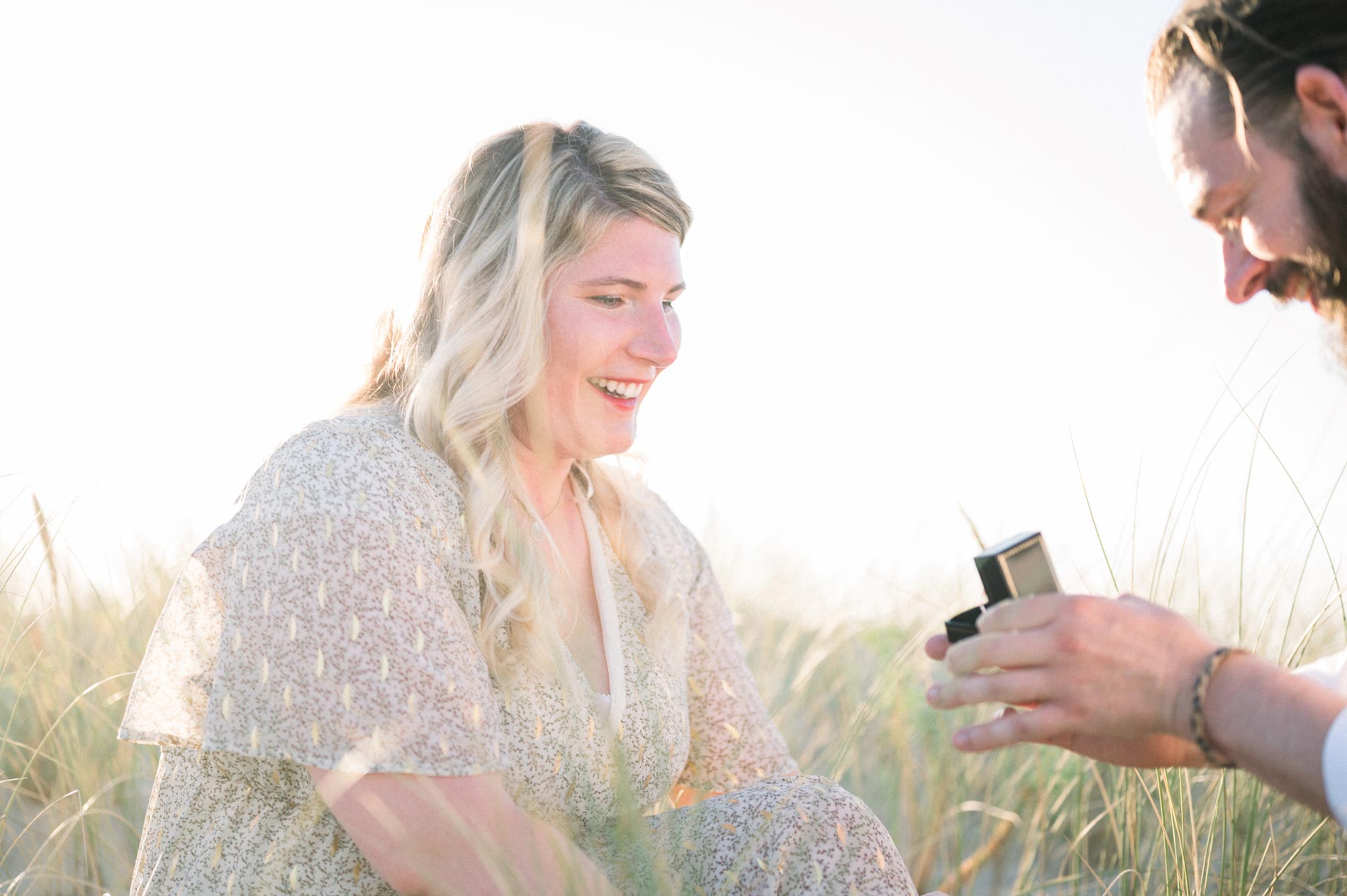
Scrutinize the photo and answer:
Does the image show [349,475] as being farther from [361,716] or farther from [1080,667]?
[1080,667]

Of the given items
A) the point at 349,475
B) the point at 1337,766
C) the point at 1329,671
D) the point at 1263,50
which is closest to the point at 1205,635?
the point at 1337,766

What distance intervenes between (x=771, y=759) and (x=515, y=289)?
1419 mm

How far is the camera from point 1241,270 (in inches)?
81.1

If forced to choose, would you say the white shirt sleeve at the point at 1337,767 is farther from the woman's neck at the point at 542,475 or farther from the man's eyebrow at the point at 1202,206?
the woman's neck at the point at 542,475

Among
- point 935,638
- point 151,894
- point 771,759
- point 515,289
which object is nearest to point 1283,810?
point 771,759

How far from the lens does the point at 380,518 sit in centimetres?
200

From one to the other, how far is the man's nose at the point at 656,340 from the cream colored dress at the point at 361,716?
66 cm

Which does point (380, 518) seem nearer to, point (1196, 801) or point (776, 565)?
point (1196, 801)

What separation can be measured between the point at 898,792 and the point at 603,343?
210 cm

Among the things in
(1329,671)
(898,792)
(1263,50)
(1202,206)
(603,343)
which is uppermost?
(1263,50)

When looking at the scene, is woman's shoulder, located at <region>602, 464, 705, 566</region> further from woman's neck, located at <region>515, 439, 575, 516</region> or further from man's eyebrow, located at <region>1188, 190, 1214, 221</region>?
man's eyebrow, located at <region>1188, 190, 1214, 221</region>

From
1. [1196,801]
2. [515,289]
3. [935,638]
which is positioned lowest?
[1196,801]

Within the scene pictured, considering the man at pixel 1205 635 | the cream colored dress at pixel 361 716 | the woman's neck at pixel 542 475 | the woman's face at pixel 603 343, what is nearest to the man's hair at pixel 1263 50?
the man at pixel 1205 635

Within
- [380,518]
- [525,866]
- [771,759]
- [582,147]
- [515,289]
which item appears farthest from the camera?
[771,759]
